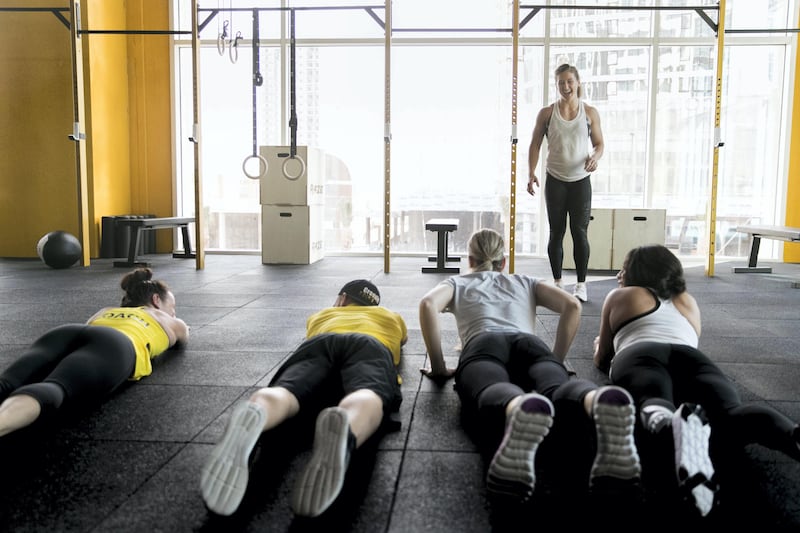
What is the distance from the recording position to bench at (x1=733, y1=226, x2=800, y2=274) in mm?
5504

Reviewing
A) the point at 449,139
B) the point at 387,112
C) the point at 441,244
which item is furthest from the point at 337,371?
the point at 449,139

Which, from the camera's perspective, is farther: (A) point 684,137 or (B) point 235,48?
(A) point 684,137

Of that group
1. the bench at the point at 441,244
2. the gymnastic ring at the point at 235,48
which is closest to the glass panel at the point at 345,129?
the bench at the point at 441,244

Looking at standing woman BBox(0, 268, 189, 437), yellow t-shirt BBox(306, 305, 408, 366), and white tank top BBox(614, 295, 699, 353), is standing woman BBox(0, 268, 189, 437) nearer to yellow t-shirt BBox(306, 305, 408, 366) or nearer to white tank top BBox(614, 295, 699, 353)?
yellow t-shirt BBox(306, 305, 408, 366)

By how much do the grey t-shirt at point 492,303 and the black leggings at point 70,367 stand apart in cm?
104

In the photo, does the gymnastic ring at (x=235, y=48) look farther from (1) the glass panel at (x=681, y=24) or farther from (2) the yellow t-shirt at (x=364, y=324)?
(1) the glass panel at (x=681, y=24)

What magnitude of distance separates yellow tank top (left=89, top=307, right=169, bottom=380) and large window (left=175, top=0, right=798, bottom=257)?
17.1 feet

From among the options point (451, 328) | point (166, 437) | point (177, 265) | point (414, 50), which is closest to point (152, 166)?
point (177, 265)

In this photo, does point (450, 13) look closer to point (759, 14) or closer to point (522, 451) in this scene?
point (759, 14)

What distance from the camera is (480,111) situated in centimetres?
775

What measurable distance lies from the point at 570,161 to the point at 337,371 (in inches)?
105

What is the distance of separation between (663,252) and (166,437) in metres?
1.59

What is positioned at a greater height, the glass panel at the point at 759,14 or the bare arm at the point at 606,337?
the glass panel at the point at 759,14

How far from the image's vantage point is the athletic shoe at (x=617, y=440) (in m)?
1.36
